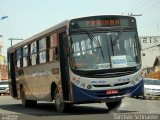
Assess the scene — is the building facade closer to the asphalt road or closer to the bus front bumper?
the asphalt road

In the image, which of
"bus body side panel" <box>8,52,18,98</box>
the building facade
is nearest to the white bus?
"bus body side panel" <box>8,52,18,98</box>

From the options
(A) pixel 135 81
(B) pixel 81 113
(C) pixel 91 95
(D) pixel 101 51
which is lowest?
(B) pixel 81 113

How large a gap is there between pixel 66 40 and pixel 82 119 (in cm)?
332

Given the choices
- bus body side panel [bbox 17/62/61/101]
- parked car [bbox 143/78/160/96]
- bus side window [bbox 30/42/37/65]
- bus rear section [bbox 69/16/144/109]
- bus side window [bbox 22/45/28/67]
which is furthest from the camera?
parked car [bbox 143/78/160/96]

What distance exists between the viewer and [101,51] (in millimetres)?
17812

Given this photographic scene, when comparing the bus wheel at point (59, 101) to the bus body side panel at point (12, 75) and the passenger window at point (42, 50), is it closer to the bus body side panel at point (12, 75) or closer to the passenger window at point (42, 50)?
the passenger window at point (42, 50)

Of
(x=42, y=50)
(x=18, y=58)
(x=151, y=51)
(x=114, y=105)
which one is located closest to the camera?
(x=114, y=105)

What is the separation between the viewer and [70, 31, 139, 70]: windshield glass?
698 inches

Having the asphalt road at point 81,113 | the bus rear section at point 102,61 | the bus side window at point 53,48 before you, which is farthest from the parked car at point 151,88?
the bus rear section at point 102,61

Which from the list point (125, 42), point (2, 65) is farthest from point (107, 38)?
point (2, 65)

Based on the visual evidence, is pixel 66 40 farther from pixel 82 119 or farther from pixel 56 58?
pixel 82 119

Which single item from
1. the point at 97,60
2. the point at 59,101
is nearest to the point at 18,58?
the point at 59,101

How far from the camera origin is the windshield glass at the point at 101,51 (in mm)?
17734

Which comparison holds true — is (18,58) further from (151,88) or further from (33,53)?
(151,88)
